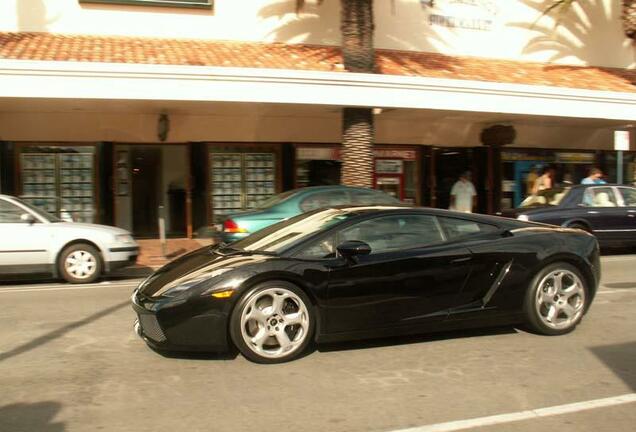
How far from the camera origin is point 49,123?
46.2 ft

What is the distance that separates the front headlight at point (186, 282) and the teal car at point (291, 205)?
429cm

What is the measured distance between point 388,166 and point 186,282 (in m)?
12.2

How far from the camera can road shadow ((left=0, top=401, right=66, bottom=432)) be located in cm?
372

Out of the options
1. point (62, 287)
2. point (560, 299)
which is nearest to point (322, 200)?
point (62, 287)

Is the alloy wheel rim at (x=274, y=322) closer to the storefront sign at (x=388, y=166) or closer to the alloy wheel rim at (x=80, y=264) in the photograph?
the alloy wheel rim at (x=80, y=264)

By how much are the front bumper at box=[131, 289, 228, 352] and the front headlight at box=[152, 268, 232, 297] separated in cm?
9

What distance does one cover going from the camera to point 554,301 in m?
5.79

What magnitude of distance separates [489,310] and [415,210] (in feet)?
3.74

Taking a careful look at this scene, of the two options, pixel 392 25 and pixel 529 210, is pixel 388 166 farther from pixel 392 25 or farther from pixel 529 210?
pixel 529 210

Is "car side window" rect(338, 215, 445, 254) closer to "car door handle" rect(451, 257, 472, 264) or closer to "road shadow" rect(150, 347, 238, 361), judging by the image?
"car door handle" rect(451, 257, 472, 264)

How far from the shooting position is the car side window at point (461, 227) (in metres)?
5.62

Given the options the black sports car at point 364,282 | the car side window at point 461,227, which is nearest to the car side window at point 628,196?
the black sports car at point 364,282

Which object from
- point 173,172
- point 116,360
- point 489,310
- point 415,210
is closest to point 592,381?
point 489,310

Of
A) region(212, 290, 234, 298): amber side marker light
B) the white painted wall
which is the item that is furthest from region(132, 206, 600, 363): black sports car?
the white painted wall
